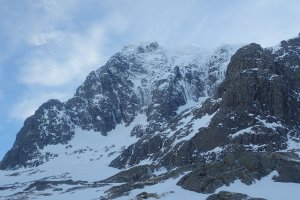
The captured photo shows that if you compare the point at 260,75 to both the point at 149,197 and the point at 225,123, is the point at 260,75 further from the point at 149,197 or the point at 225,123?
the point at 149,197

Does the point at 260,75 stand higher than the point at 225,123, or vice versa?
the point at 260,75

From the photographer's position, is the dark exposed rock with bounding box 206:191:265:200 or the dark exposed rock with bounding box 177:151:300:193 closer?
the dark exposed rock with bounding box 206:191:265:200

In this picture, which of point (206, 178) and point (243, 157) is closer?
point (206, 178)

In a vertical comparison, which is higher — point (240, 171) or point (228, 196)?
point (240, 171)

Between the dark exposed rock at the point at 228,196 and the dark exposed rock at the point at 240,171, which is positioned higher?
the dark exposed rock at the point at 240,171

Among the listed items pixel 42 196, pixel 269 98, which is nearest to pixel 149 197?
pixel 42 196

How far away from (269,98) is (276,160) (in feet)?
247

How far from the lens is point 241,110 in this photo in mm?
157375

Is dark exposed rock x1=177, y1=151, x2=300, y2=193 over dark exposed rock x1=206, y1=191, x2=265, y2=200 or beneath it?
over

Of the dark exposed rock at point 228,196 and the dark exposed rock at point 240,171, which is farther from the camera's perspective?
the dark exposed rock at point 240,171

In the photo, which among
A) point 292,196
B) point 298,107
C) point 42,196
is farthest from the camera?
point 298,107

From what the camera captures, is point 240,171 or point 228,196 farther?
point 240,171

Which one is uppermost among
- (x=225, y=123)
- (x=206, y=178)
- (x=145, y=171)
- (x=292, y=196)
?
(x=225, y=123)

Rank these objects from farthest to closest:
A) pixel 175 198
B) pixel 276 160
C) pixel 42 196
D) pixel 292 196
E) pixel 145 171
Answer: pixel 145 171
pixel 42 196
pixel 276 160
pixel 175 198
pixel 292 196
